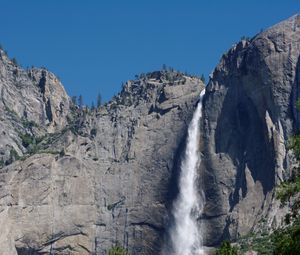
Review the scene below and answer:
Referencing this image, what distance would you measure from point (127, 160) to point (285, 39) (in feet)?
94.2

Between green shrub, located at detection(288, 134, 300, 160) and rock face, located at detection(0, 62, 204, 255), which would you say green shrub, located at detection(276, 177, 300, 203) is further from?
rock face, located at detection(0, 62, 204, 255)

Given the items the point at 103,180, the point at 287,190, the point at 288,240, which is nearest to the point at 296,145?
the point at 287,190

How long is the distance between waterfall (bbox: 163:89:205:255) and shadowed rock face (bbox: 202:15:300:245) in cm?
180

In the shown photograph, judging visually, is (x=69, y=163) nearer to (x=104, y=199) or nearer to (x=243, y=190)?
(x=104, y=199)

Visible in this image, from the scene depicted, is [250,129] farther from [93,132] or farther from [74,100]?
[74,100]

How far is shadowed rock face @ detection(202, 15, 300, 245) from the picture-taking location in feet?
346

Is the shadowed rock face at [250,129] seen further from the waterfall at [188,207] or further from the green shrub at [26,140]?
the green shrub at [26,140]

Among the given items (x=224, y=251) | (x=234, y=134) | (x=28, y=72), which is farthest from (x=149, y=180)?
(x=224, y=251)

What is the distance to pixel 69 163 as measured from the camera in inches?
4751

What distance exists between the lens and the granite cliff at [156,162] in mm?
106875

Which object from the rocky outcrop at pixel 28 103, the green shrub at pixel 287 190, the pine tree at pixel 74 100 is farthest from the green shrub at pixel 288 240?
the pine tree at pixel 74 100

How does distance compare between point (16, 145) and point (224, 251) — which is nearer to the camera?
point (224, 251)

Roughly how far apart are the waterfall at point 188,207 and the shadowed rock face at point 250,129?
5.90ft

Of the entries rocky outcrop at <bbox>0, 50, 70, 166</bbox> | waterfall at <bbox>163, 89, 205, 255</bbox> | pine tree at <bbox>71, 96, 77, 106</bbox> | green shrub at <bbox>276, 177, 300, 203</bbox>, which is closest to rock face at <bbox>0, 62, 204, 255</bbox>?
waterfall at <bbox>163, 89, 205, 255</bbox>
